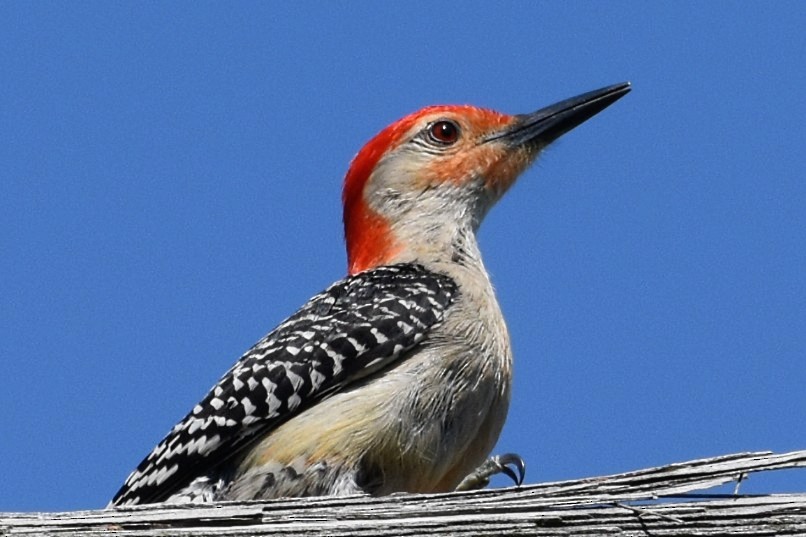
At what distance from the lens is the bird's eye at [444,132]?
9.07m

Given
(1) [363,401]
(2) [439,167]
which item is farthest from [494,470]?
(2) [439,167]

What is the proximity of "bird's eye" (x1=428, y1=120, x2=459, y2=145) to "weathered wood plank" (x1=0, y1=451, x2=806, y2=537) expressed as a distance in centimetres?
521

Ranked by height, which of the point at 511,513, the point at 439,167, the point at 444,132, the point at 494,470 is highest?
the point at 444,132

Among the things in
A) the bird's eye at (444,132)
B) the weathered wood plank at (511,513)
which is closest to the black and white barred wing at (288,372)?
the bird's eye at (444,132)

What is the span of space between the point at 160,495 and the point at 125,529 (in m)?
2.40

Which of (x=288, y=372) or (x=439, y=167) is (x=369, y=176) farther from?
(x=288, y=372)

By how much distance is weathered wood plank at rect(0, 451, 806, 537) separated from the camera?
3.68 meters

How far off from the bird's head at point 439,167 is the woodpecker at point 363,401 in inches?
16.2

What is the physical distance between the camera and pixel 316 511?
4.05 meters

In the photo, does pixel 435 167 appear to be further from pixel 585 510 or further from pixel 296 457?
pixel 585 510

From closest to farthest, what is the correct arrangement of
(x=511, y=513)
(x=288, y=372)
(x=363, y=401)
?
(x=511, y=513) → (x=363, y=401) → (x=288, y=372)

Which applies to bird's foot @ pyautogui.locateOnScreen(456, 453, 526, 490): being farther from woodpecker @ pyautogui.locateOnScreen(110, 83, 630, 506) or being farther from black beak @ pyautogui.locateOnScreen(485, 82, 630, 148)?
black beak @ pyautogui.locateOnScreen(485, 82, 630, 148)

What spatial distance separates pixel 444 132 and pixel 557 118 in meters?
0.81

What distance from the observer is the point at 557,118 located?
30.2ft
